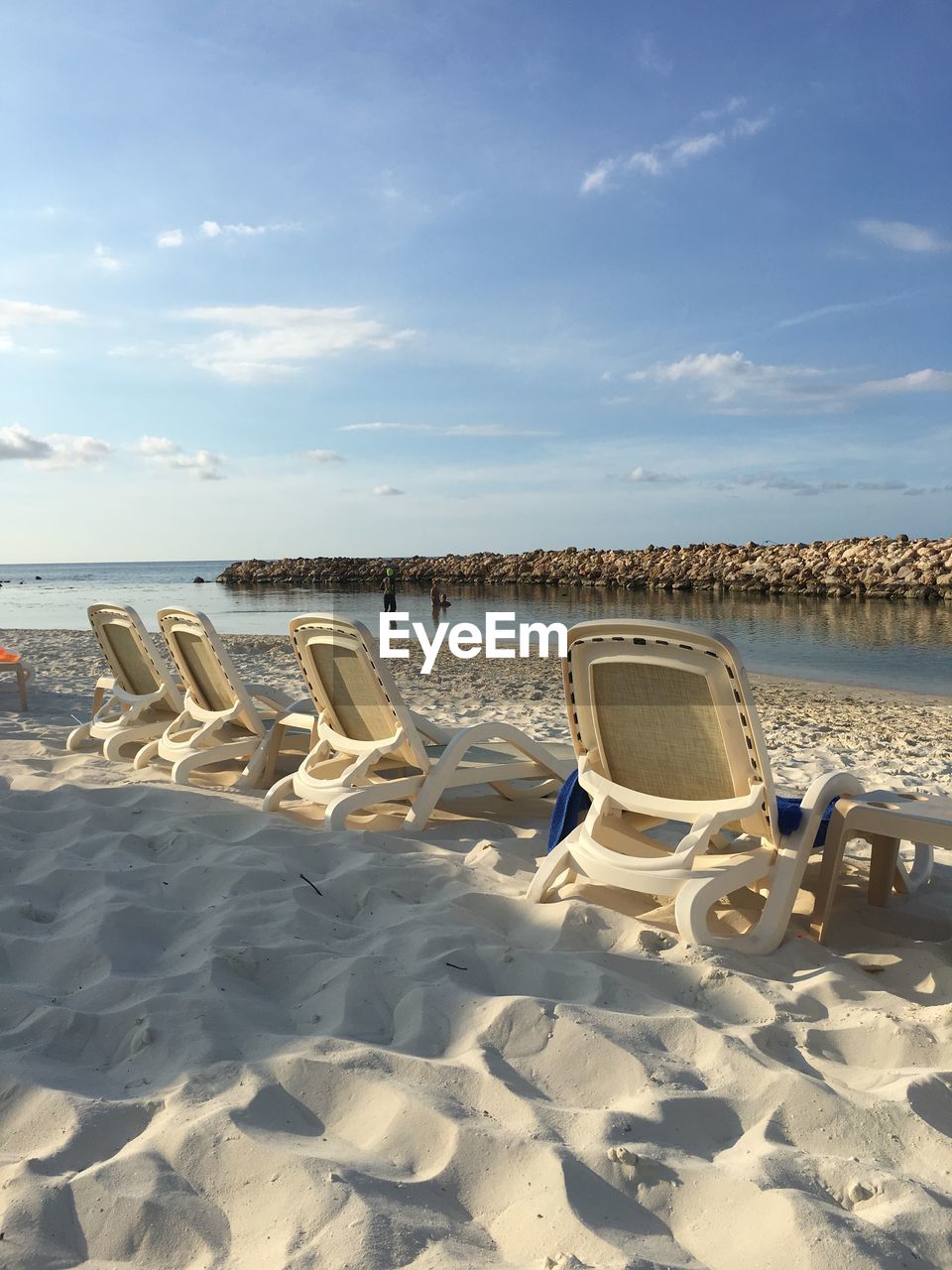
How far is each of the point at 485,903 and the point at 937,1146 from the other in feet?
5.71

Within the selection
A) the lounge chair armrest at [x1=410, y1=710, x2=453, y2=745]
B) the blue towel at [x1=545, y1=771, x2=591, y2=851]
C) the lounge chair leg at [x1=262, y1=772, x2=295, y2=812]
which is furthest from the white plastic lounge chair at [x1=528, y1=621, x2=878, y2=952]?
the lounge chair leg at [x1=262, y1=772, x2=295, y2=812]

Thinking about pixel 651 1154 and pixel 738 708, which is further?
pixel 738 708

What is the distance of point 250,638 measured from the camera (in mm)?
19906

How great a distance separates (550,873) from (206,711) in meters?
3.08

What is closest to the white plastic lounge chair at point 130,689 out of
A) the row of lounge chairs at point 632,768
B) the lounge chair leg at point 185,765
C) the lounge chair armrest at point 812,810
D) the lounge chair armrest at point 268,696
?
the lounge chair armrest at point 268,696

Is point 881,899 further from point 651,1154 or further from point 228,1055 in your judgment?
point 228,1055

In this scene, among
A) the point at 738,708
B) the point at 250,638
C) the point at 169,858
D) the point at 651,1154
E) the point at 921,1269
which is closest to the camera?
the point at 921,1269

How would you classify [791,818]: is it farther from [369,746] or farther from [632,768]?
[369,746]

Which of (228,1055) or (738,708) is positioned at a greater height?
(738,708)

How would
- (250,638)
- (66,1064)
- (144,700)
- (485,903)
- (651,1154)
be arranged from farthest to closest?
(250,638) → (144,700) → (485,903) → (66,1064) → (651,1154)

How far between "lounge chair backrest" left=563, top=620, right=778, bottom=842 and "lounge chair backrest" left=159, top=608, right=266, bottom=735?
8.40 feet

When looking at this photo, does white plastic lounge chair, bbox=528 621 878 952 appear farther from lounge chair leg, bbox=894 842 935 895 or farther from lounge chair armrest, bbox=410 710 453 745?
lounge chair armrest, bbox=410 710 453 745

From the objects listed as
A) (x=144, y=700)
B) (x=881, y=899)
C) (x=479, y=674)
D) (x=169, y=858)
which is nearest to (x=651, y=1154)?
(x=881, y=899)

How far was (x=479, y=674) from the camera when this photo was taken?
43.1 ft
